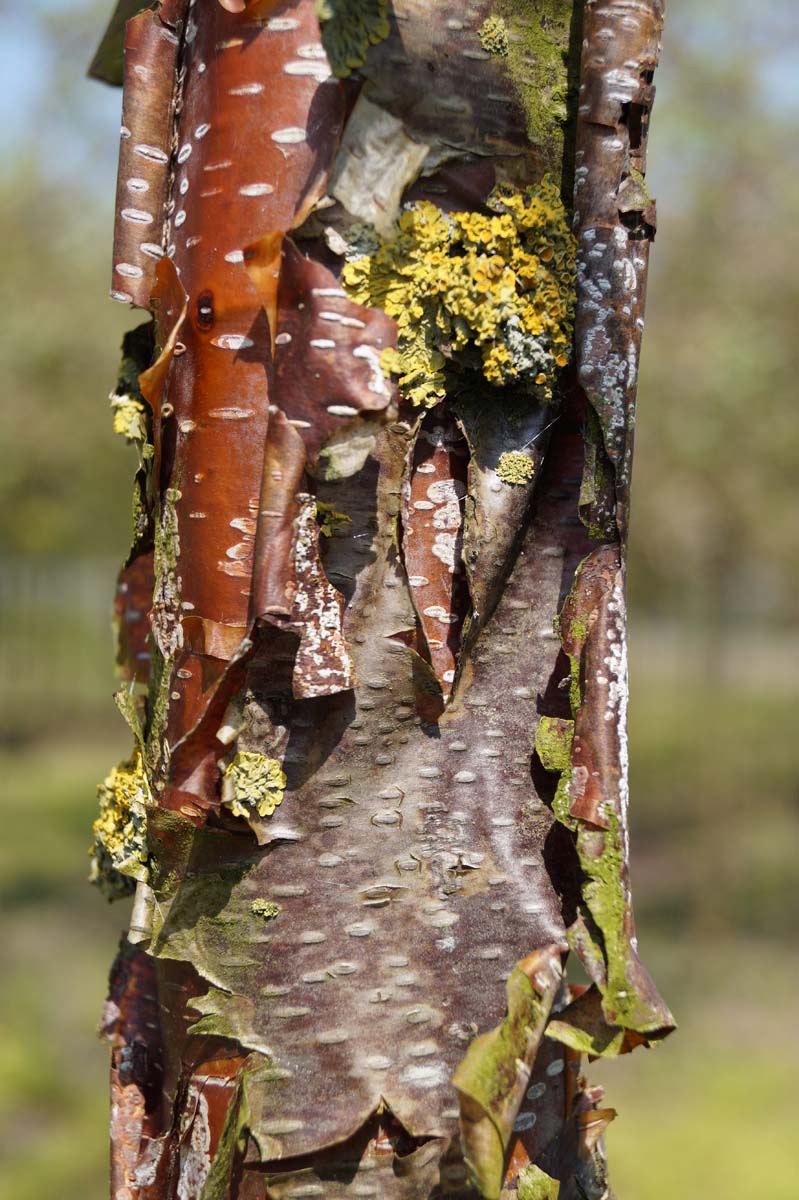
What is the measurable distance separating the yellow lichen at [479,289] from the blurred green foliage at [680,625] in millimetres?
3281

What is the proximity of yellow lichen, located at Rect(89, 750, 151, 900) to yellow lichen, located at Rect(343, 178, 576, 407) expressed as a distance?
0.50 m

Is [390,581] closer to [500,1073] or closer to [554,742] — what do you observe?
[554,742]

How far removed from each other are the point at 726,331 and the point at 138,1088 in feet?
14.4

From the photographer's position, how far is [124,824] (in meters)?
1.18

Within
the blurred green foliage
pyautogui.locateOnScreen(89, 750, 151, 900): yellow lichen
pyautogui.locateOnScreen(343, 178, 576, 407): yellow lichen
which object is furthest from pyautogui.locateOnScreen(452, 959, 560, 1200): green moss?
the blurred green foliage

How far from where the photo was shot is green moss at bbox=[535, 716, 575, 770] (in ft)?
3.46

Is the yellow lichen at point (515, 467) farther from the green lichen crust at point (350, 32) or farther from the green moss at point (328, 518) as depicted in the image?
the green lichen crust at point (350, 32)

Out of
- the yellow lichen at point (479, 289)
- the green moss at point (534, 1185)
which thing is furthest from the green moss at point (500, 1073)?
the yellow lichen at point (479, 289)

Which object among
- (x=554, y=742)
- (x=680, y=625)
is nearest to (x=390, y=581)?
(x=554, y=742)

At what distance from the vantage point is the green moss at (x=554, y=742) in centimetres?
106

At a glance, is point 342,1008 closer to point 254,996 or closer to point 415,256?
point 254,996

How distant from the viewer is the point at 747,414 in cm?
502

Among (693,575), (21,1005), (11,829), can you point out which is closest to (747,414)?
(693,575)

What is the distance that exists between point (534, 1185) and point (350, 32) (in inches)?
43.6
